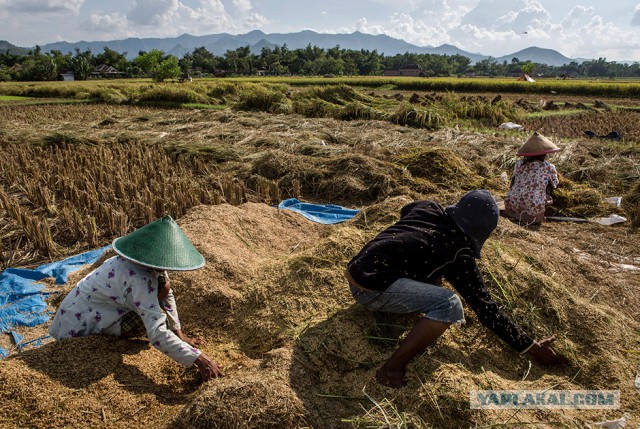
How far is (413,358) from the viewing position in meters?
2.14

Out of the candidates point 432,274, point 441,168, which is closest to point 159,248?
point 432,274

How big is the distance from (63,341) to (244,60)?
68.3 m

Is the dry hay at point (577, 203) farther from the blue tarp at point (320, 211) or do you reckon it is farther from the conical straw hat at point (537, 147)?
the blue tarp at point (320, 211)

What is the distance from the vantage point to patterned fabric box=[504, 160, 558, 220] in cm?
455

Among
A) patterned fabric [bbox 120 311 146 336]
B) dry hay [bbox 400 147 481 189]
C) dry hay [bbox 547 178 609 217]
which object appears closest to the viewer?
patterned fabric [bbox 120 311 146 336]

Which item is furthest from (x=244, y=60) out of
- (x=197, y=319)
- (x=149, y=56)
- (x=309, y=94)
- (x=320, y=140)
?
(x=197, y=319)

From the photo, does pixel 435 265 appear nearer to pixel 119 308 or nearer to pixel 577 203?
pixel 119 308

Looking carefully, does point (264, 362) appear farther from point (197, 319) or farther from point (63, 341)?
point (63, 341)

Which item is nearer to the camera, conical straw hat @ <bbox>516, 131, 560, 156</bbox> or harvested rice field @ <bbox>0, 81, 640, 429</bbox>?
harvested rice field @ <bbox>0, 81, 640, 429</bbox>

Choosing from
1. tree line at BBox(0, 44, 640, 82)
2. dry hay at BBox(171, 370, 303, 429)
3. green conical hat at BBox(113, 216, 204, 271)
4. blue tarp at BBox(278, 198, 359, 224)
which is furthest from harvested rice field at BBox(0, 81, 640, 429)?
tree line at BBox(0, 44, 640, 82)

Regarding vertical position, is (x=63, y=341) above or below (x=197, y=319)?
above

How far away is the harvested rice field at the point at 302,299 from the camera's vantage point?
1.92m

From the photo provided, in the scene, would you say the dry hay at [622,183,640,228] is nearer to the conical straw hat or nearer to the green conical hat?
the conical straw hat

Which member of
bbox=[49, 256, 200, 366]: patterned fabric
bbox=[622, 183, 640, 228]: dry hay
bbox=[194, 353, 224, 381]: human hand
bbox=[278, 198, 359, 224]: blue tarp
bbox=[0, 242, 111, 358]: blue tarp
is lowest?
bbox=[0, 242, 111, 358]: blue tarp
